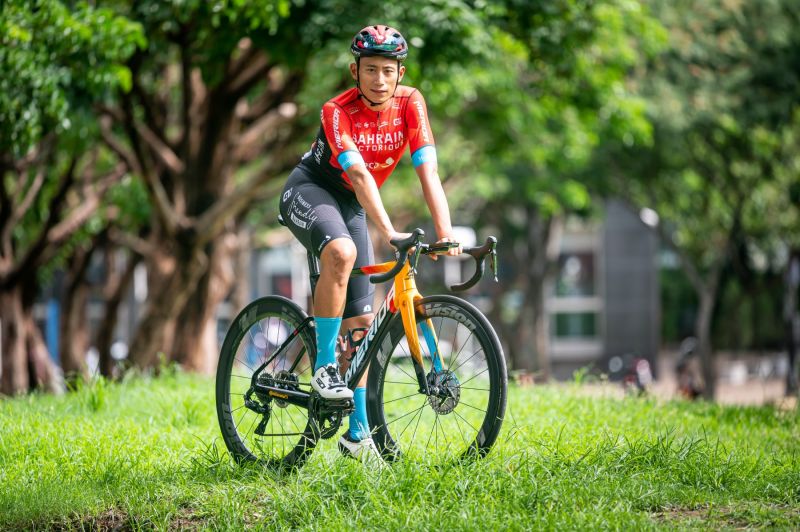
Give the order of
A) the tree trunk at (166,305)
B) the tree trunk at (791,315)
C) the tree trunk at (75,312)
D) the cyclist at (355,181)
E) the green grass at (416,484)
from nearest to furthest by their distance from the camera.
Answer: the green grass at (416,484) → the cyclist at (355,181) → the tree trunk at (166,305) → the tree trunk at (75,312) → the tree trunk at (791,315)

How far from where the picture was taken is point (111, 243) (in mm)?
21438

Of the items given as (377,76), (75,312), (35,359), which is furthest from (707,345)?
(377,76)

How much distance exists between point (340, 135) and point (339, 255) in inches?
22.2

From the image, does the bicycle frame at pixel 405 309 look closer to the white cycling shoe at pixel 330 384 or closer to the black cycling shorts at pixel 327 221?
the white cycling shoe at pixel 330 384

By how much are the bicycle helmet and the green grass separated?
186 cm

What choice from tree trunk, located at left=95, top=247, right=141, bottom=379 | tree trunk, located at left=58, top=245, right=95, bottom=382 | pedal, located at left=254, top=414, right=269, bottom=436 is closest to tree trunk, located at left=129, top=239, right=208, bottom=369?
tree trunk, located at left=95, top=247, right=141, bottom=379

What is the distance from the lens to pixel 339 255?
15.5 feet

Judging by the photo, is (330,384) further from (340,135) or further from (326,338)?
(340,135)

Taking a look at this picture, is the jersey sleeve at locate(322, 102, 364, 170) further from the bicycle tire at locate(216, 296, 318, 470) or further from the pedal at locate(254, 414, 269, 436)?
the pedal at locate(254, 414, 269, 436)

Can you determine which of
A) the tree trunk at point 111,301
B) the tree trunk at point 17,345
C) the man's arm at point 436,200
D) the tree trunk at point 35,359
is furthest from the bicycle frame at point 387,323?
the tree trunk at point 111,301

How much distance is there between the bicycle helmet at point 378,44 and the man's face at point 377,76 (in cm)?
3

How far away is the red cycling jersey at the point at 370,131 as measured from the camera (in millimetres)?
4863

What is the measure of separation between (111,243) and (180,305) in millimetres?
8423

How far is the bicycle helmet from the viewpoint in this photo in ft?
15.7
